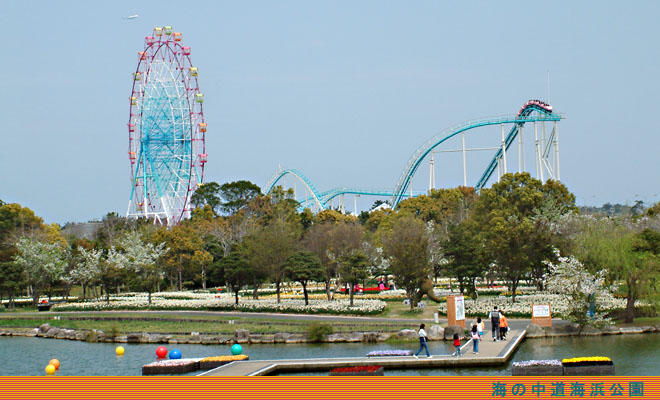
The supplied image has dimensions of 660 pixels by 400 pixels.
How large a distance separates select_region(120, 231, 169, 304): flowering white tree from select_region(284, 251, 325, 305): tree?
11189 mm

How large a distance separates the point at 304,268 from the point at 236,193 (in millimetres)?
49547

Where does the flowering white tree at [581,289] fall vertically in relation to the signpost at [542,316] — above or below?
above

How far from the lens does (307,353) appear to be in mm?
30703

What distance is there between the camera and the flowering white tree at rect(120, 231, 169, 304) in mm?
59094

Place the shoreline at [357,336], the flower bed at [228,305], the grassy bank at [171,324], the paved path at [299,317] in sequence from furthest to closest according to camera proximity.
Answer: the flower bed at [228,305]
the paved path at [299,317]
the grassy bank at [171,324]
the shoreline at [357,336]

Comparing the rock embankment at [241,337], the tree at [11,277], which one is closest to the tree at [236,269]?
the rock embankment at [241,337]

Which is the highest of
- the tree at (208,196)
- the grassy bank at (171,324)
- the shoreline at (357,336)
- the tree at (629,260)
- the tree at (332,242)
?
the tree at (208,196)

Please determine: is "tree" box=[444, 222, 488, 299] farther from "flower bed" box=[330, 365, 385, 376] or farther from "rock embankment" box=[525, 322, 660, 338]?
"flower bed" box=[330, 365, 385, 376]

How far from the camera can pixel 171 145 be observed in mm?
93938

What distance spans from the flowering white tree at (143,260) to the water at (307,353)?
2129 centimetres

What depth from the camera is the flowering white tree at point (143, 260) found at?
59.1 metres

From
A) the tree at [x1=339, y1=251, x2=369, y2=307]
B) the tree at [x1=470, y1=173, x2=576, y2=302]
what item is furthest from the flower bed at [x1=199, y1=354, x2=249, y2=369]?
the tree at [x1=470, y1=173, x2=576, y2=302]

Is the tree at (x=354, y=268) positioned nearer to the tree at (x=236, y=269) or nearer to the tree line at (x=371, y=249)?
the tree line at (x=371, y=249)

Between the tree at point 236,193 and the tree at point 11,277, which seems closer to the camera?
the tree at point 11,277
